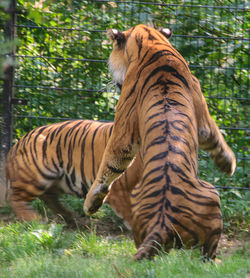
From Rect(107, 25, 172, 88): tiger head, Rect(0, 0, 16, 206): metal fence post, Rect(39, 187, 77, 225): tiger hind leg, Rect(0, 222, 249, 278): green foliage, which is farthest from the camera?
Rect(0, 0, 16, 206): metal fence post

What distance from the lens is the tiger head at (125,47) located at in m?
4.25

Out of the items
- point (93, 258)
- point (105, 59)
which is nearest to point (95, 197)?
point (93, 258)

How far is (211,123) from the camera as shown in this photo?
3.96 m

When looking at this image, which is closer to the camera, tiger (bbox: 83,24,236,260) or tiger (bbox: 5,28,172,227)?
tiger (bbox: 83,24,236,260)

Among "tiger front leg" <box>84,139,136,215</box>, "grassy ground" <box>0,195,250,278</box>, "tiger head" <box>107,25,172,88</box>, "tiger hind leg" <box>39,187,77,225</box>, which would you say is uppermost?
"tiger head" <box>107,25,172,88</box>

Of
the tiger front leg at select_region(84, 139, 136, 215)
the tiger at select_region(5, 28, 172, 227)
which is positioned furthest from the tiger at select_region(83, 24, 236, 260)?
the tiger at select_region(5, 28, 172, 227)

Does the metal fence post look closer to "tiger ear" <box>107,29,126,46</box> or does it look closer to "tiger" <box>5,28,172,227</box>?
"tiger" <box>5,28,172,227</box>

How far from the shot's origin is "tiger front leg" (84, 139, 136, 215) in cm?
373

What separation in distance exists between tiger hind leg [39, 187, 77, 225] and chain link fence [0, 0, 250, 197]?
38.2 inches

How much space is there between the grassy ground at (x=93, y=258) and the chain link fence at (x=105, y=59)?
1.40m

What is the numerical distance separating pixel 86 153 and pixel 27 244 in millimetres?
1651

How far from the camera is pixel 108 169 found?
12.5 feet

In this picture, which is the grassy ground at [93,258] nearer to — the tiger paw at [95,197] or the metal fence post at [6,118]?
the tiger paw at [95,197]

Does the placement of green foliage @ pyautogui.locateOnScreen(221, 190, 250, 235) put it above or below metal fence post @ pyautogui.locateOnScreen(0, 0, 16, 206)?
below
